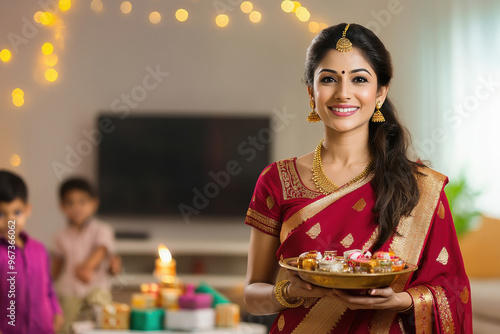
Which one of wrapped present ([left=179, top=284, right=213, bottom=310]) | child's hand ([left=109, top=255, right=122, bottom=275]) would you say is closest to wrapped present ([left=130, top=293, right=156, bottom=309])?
wrapped present ([left=179, top=284, right=213, bottom=310])

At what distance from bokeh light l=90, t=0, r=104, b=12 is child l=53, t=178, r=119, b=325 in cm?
136

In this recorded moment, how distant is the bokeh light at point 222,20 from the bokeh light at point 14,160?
1.80 m

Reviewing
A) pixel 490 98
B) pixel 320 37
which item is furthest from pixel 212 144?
pixel 320 37

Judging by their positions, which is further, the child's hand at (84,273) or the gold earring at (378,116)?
the child's hand at (84,273)

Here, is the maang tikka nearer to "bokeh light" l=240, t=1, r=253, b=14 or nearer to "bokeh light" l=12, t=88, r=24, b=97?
→ "bokeh light" l=240, t=1, r=253, b=14

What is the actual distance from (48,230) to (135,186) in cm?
73

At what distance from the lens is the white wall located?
445cm

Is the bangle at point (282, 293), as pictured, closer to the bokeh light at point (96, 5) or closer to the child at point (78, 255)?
the child at point (78, 255)

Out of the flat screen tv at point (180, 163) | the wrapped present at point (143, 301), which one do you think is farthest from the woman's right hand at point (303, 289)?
the flat screen tv at point (180, 163)

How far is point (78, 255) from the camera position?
380 centimetres

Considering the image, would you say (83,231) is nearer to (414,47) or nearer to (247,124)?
(247,124)

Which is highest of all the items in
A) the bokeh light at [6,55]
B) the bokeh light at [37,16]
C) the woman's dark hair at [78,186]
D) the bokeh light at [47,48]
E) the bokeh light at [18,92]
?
the bokeh light at [37,16]

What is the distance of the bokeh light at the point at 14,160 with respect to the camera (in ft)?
14.6

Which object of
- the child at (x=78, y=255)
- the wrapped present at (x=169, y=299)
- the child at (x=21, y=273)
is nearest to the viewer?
the child at (x=21, y=273)
